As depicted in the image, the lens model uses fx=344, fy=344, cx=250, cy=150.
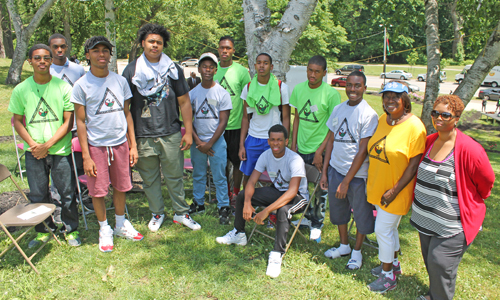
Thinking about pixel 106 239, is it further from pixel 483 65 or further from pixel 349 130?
pixel 483 65

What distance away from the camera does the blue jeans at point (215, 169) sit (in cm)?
439

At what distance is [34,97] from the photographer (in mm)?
3473

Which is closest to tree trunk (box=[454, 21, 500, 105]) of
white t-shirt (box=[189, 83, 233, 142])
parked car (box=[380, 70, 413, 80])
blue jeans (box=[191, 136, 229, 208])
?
white t-shirt (box=[189, 83, 233, 142])

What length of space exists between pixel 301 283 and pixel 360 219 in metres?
0.84

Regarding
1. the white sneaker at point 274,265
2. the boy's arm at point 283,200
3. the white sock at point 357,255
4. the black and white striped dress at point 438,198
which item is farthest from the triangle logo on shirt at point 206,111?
the black and white striped dress at point 438,198

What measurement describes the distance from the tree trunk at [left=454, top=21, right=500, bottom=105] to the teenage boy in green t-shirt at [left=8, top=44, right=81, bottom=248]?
20.8ft

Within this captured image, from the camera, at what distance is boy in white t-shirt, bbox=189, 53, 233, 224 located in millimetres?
4215

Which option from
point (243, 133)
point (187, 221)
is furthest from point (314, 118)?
point (187, 221)

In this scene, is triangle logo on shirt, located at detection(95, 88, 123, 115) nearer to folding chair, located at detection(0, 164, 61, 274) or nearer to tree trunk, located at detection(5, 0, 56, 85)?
folding chair, located at detection(0, 164, 61, 274)

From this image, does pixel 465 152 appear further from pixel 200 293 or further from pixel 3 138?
pixel 3 138

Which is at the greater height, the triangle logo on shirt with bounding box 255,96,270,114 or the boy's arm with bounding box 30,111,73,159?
the triangle logo on shirt with bounding box 255,96,270,114

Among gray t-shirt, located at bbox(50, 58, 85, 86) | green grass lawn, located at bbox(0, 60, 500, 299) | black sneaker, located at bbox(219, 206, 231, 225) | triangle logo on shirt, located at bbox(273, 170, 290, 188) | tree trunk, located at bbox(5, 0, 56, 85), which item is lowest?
green grass lawn, located at bbox(0, 60, 500, 299)

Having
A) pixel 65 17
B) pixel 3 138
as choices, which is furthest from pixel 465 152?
pixel 65 17

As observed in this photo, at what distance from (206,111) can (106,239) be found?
73.2 inches
